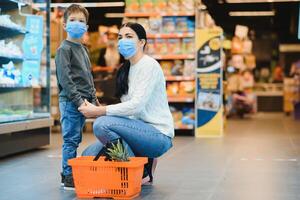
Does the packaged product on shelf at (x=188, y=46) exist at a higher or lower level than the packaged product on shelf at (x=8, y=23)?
lower

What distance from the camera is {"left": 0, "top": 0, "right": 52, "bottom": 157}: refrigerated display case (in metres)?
7.26

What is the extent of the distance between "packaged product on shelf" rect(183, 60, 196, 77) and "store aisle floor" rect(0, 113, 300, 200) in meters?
1.66

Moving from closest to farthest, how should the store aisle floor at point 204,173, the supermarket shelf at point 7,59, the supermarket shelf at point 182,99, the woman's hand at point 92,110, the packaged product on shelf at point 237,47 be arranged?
the woman's hand at point 92,110
the store aisle floor at point 204,173
the supermarket shelf at point 7,59
the supermarket shelf at point 182,99
the packaged product on shelf at point 237,47

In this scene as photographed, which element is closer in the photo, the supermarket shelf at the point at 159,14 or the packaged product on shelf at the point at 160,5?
the supermarket shelf at the point at 159,14

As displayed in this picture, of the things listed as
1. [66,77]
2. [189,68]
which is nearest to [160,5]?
[189,68]

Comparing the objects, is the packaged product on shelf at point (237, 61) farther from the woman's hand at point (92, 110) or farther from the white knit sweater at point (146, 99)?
the woman's hand at point (92, 110)

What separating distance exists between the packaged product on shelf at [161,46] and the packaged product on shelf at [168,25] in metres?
0.17

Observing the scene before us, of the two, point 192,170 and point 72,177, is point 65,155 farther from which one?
point 192,170

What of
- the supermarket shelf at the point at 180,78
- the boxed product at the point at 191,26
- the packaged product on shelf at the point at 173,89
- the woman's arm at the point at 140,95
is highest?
the boxed product at the point at 191,26

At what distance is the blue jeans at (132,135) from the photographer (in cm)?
472

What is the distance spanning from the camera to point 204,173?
19.5 feet

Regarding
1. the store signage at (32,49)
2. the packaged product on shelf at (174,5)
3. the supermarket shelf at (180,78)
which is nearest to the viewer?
the store signage at (32,49)

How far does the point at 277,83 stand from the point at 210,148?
14773 millimetres

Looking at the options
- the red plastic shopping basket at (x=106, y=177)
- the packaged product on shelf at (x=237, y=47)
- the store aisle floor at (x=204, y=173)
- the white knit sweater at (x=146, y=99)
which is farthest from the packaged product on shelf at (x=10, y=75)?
the packaged product on shelf at (x=237, y=47)
